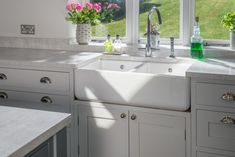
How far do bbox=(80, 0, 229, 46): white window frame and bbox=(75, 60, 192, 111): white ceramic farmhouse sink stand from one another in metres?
0.37

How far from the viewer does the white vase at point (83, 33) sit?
3.24 meters

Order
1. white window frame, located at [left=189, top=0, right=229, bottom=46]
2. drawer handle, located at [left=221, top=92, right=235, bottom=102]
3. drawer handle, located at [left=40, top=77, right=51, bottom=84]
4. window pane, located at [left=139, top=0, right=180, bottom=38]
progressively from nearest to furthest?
drawer handle, located at [left=221, top=92, right=235, bottom=102] < drawer handle, located at [left=40, top=77, right=51, bottom=84] < white window frame, located at [left=189, top=0, right=229, bottom=46] < window pane, located at [left=139, top=0, right=180, bottom=38]

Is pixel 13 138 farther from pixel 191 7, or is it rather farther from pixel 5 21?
pixel 5 21

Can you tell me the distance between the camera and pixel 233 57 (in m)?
2.82

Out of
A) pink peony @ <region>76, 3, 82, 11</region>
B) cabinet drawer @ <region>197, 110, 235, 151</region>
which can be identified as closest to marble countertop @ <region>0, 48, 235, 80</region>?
cabinet drawer @ <region>197, 110, 235, 151</region>

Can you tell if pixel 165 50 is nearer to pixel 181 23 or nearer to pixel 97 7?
pixel 181 23

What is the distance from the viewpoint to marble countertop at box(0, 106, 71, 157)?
3.97ft

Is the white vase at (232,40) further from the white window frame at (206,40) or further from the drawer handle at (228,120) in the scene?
the drawer handle at (228,120)

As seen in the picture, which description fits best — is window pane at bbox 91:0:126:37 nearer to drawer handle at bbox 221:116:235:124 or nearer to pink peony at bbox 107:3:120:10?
pink peony at bbox 107:3:120:10

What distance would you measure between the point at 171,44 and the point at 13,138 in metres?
1.85

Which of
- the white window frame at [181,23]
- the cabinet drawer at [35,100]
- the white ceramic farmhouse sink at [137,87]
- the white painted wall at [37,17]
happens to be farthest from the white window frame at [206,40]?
the cabinet drawer at [35,100]

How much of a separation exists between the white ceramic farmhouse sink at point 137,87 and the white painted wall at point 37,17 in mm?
704

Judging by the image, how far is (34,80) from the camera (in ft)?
9.23

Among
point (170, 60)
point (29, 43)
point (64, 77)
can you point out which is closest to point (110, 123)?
point (64, 77)
